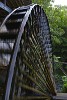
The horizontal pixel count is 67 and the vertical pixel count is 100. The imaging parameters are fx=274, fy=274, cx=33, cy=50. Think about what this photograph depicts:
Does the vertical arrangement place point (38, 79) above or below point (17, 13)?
below

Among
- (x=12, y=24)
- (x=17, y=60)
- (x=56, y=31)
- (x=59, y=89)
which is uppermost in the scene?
(x=56, y=31)

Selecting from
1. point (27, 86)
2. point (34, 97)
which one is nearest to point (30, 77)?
point (27, 86)

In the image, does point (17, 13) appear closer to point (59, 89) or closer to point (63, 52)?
point (59, 89)

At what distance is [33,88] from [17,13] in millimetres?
2086

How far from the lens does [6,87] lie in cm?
455

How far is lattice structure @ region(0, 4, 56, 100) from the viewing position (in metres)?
5.55

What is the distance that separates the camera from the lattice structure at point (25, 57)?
5.55 meters

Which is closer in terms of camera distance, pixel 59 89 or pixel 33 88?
pixel 33 88

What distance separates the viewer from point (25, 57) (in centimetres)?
616

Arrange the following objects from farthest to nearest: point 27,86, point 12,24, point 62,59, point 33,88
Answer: point 62,59 → point 12,24 → point 33,88 → point 27,86

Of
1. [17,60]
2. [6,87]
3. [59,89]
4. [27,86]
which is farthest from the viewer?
[59,89]

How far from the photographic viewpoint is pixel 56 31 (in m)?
17.8

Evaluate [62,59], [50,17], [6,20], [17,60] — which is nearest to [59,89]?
[50,17]

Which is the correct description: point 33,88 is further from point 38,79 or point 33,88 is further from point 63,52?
point 63,52
